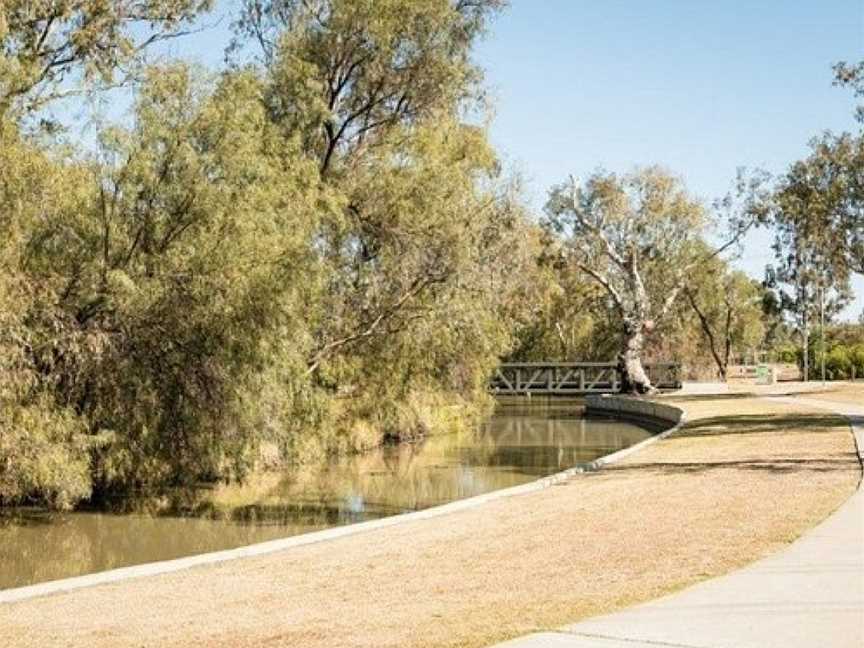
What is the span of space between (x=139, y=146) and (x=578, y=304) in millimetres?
51689

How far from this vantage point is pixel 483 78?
29703mm

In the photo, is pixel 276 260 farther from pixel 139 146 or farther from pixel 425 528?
pixel 425 528

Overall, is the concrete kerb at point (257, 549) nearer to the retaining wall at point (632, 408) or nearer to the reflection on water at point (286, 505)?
the reflection on water at point (286, 505)

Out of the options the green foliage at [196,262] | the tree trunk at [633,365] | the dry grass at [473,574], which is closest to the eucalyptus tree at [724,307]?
the tree trunk at [633,365]

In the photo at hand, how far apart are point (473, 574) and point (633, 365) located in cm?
4281

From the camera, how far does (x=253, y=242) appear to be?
19.9m

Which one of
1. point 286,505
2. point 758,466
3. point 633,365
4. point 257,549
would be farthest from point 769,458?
point 633,365

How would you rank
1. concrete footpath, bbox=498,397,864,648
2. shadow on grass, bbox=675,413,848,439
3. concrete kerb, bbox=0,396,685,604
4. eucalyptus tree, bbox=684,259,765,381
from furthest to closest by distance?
eucalyptus tree, bbox=684,259,765,381 < shadow on grass, bbox=675,413,848,439 < concrete kerb, bbox=0,396,685,604 < concrete footpath, bbox=498,397,864,648

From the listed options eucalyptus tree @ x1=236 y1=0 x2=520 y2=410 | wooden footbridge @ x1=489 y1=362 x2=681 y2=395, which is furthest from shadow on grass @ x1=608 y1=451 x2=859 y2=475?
wooden footbridge @ x1=489 y1=362 x2=681 y2=395

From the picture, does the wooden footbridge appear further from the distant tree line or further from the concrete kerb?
the concrete kerb

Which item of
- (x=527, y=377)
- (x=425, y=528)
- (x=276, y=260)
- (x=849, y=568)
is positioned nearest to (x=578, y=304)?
(x=527, y=377)

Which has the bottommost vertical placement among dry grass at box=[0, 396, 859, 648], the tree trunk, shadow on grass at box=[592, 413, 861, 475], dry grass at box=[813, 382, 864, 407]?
dry grass at box=[0, 396, 859, 648]

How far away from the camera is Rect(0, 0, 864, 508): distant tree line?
59.4 ft

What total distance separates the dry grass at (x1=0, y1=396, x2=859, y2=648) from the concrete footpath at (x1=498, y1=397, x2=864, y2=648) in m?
0.35
